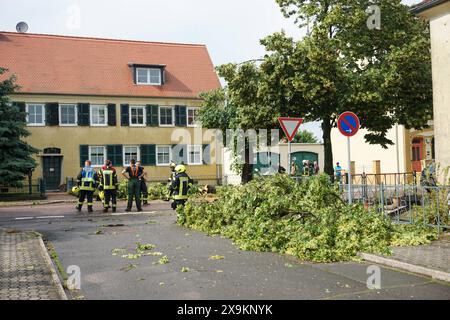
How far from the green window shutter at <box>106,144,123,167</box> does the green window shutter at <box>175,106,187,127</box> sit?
467cm

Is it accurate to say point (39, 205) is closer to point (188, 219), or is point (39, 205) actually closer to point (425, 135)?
point (188, 219)

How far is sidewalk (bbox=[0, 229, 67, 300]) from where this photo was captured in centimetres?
604

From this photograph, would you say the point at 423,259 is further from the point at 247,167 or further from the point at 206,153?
the point at 206,153

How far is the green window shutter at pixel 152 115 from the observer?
35.2 metres

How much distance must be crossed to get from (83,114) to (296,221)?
85.3ft

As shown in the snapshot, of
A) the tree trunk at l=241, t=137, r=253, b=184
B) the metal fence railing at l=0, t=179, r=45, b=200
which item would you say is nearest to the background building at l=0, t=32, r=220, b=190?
the metal fence railing at l=0, t=179, r=45, b=200

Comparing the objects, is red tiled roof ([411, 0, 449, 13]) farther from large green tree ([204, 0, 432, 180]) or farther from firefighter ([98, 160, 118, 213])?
firefighter ([98, 160, 118, 213])

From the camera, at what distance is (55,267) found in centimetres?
771

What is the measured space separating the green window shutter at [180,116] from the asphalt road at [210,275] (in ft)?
83.0

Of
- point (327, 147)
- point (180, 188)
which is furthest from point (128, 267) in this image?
point (327, 147)

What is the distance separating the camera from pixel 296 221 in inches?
404

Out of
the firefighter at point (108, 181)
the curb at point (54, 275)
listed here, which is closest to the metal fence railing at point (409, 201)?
the curb at point (54, 275)

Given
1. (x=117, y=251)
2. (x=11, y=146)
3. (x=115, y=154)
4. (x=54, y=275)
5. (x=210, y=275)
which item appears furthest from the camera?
(x=115, y=154)
